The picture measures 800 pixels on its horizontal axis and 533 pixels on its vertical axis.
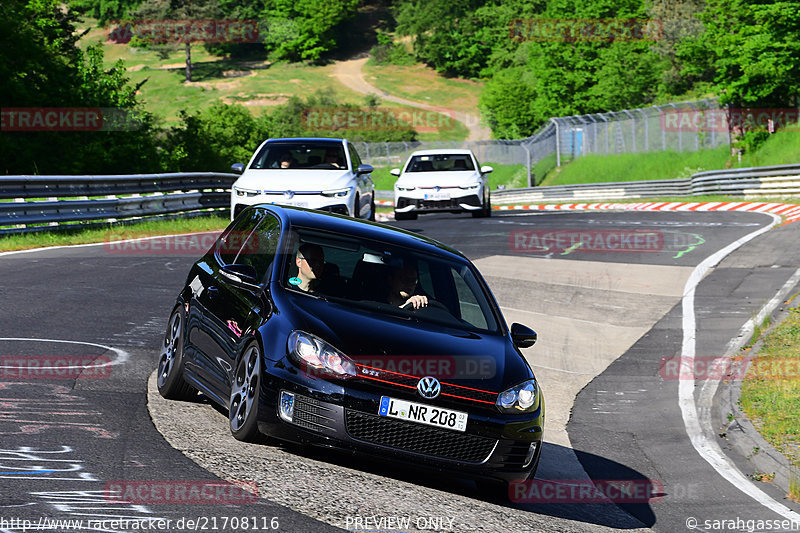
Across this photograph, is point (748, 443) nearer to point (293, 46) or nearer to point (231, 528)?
point (231, 528)

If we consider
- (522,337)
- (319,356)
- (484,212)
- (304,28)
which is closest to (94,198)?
(484,212)

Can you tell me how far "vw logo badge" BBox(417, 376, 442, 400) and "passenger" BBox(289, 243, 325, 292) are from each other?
4.12ft

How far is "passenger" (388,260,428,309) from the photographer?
750 cm

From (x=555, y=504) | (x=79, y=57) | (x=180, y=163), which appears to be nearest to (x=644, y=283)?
(x=555, y=504)

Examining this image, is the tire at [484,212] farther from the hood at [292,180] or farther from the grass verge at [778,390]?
the grass verge at [778,390]

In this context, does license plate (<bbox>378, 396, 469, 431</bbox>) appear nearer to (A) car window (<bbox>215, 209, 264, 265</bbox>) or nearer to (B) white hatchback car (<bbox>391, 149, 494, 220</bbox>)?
(A) car window (<bbox>215, 209, 264, 265</bbox>)

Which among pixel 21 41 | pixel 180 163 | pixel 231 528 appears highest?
pixel 21 41

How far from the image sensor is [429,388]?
251 inches

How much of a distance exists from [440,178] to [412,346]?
62.5 ft

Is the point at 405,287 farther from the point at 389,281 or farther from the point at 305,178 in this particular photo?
the point at 305,178

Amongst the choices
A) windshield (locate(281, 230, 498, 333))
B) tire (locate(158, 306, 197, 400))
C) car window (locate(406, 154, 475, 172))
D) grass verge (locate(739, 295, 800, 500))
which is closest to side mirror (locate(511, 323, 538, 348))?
windshield (locate(281, 230, 498, 333))

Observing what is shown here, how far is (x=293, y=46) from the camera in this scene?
161875 millimetres

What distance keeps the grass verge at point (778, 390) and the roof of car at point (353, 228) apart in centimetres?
316

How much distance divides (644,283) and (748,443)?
8076mm
